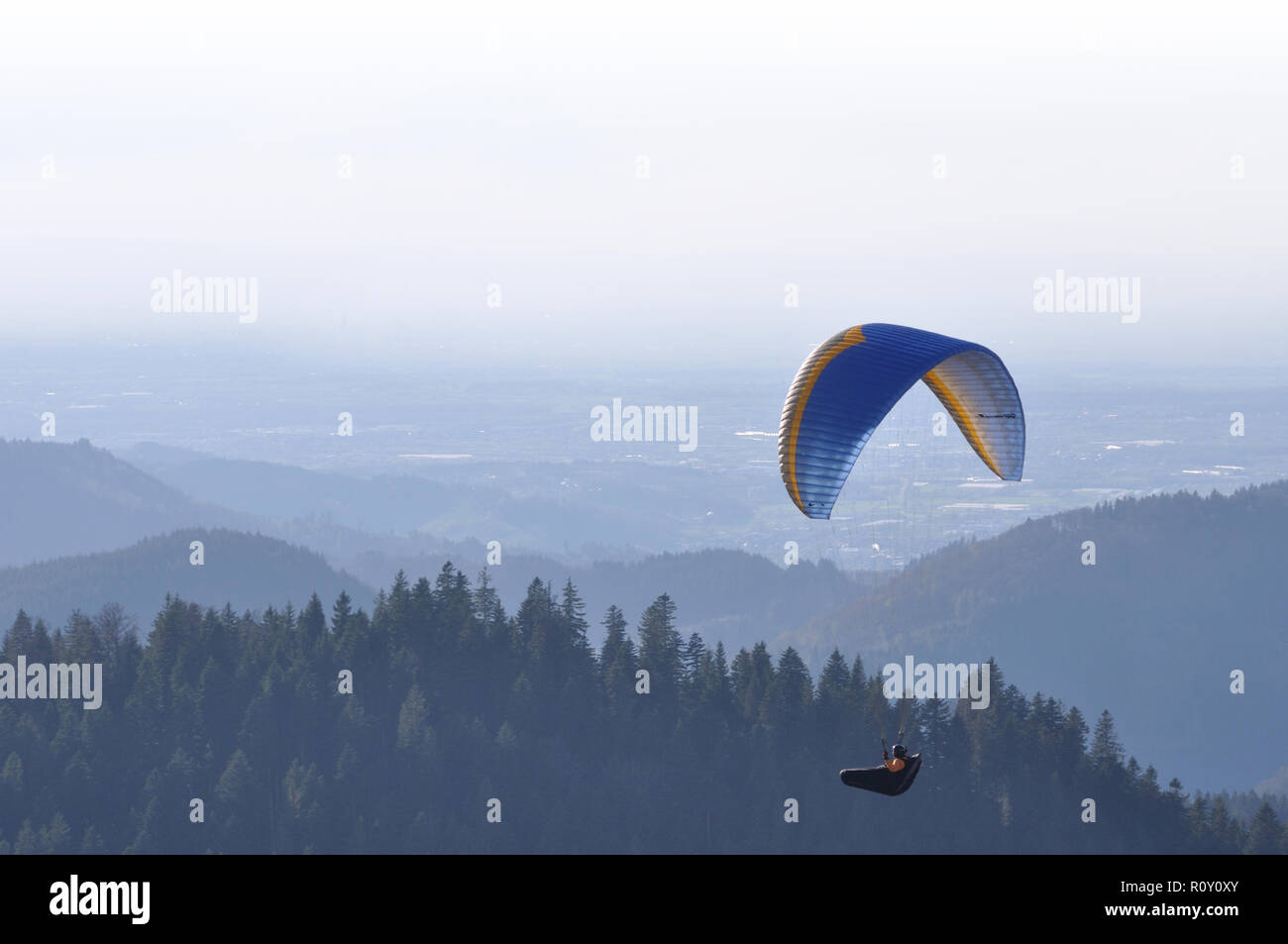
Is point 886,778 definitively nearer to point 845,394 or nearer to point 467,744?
point 845,394

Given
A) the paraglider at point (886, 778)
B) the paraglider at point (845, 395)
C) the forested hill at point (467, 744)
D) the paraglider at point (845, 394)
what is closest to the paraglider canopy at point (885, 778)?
the paraglider at point (886, 778)

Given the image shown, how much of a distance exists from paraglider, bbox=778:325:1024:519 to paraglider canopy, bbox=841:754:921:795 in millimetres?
8660

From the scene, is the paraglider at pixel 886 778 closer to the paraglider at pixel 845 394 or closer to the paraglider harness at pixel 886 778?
the paraglider harness at pixel 886 778

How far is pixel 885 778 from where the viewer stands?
47156 millimetres

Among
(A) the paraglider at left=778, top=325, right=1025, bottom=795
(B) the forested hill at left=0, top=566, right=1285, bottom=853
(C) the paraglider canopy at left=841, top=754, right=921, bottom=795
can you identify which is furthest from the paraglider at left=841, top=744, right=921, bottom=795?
(B) the forested hill at left=0, top=566, right=1285, bottom=853

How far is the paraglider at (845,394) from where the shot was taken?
54.5 metres

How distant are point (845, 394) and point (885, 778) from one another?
13.8m

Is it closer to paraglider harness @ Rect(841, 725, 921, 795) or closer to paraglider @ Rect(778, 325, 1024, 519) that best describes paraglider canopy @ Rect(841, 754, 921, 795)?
paraglider harness @ Rect(841, 725, 921, 795)

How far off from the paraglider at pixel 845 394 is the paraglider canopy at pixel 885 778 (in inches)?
341

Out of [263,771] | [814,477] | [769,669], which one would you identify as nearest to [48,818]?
[263,771]

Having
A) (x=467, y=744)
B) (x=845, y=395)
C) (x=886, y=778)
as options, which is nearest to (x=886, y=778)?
(x=886, y=778)

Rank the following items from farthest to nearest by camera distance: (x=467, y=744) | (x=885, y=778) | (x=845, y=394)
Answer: (x=467, y=744) → (x=845, y=394) → (x=885, y=778)

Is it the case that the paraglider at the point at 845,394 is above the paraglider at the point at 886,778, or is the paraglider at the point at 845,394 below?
above
